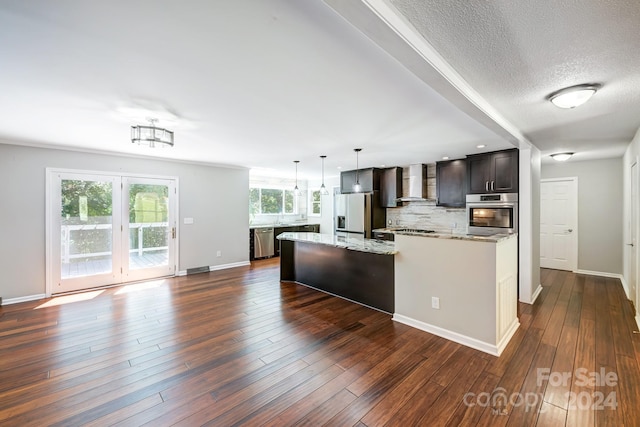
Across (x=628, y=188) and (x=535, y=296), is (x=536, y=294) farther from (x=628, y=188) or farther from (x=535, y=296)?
(x=628, y=188)

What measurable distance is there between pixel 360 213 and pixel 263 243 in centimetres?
299

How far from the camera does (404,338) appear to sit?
2.92 m

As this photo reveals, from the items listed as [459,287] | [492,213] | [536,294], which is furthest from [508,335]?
[492,213]

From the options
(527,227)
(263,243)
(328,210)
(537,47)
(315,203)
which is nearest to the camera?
(537,47)

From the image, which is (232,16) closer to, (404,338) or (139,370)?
(139,370)

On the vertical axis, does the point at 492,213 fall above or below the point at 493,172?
below

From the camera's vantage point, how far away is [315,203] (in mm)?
9555

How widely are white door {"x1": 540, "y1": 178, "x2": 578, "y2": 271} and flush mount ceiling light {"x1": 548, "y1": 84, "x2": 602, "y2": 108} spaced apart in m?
4.85

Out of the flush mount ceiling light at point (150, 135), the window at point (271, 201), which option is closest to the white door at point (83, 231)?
the flush mount ceiling light at point (150, 135)

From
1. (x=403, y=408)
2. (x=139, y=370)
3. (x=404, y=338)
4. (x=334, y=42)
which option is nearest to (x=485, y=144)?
(x=404, y=338)

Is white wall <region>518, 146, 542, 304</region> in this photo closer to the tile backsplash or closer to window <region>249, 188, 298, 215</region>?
the tile backsplash

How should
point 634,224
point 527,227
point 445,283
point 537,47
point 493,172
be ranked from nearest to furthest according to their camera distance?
point 537,47
point 445,283
point 634,224
point 527,227
point 493,172

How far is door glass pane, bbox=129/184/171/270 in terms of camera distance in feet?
Result: 16.7

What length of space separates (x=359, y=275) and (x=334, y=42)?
312 cm
